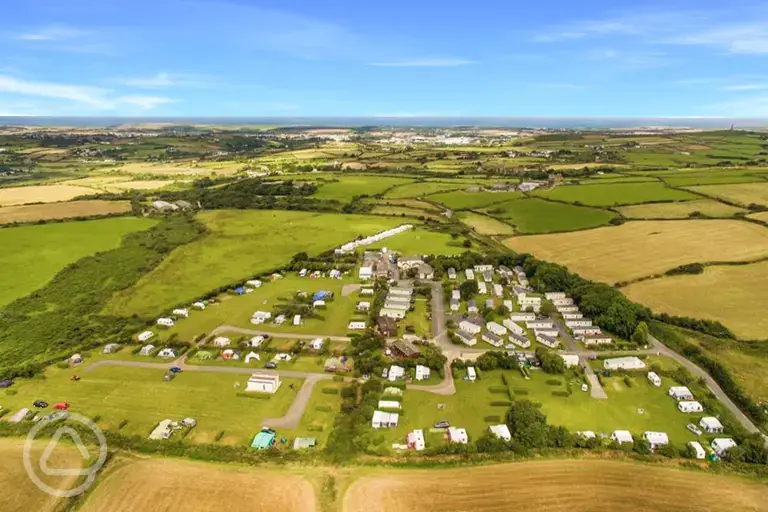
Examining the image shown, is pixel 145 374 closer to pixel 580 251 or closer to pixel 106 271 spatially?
pixel 106 271

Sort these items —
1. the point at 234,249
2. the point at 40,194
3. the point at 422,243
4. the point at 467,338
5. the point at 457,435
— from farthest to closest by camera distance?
the point at 40,194, the point at 422,243, the point at 234,249, the point at 467,338, the point at 457,435

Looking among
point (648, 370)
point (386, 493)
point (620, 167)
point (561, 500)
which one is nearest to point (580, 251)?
point (648, 370)

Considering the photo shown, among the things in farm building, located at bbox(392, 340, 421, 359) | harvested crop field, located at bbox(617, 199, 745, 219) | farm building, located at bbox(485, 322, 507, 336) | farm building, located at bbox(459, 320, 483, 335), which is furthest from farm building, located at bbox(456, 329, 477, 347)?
harvested crop field, located at bbox(617, 199, 745, 219)

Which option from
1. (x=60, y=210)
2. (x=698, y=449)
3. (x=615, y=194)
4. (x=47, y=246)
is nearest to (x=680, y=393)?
(x=698, y=449)

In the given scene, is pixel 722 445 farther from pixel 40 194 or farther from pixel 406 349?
pixel 40 194

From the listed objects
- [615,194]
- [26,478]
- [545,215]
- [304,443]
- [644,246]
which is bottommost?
[26,478]

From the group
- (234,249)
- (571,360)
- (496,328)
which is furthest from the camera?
(234,249)

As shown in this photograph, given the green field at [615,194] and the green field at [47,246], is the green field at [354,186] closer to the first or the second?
the green field at [615,194]

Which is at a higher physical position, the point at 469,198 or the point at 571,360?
the point at 469,198
